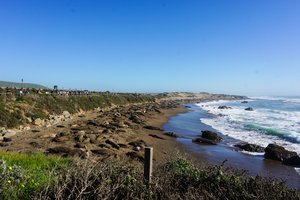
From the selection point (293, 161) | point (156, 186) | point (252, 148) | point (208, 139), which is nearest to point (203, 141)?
point (208, 139)

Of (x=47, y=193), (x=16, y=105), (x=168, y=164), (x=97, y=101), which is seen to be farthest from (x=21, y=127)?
(x=97, y=101)

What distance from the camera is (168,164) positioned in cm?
966

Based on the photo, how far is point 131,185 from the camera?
679cm

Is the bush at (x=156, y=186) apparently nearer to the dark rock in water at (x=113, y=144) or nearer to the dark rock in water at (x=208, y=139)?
the dark rock in water at (x=113, y=144)

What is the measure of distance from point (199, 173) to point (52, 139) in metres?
16.1

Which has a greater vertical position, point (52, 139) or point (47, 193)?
point (47, 193)

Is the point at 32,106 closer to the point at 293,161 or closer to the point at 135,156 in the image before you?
the point at 135,156

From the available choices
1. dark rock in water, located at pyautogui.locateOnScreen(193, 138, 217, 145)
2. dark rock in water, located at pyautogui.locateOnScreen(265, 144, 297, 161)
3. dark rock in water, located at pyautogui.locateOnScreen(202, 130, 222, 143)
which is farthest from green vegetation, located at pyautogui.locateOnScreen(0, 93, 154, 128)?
dark rock in water, located at pyautogui.locateOnScreen(265, 144, 297, 161)

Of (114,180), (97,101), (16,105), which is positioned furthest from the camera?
(97,101)

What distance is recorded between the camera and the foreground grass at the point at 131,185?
20.9ft

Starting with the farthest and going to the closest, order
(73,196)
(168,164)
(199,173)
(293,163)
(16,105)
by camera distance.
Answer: (16,105), (293,163), (168,164), (199,173), (73,196)

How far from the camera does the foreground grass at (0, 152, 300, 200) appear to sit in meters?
6.38

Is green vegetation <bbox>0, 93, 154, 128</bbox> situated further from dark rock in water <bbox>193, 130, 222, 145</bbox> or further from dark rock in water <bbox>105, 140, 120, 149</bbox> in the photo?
dark rock in water <bbox>193, 130, 222, 145</bbox>

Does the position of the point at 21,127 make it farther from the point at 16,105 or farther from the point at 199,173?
the point at 199,173
